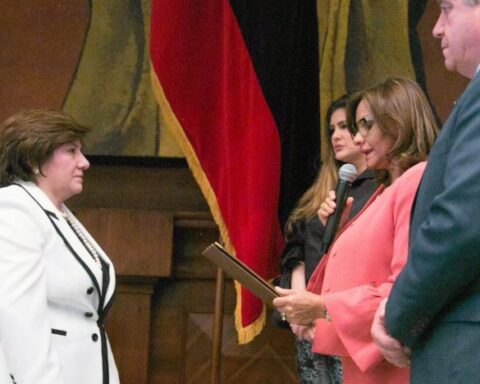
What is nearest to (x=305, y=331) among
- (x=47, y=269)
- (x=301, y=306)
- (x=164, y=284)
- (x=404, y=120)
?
(x=301, y=306)

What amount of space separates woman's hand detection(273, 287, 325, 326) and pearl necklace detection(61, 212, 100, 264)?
0.93 meters

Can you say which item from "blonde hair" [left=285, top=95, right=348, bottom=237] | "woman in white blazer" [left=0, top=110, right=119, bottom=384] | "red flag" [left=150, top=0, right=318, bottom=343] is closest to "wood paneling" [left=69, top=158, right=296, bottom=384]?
"red flag" [left=150, top=0, right=318, bottom=343]

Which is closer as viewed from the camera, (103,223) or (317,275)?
(317,275)

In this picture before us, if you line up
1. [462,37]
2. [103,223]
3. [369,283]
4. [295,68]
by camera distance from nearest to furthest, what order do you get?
[462,37]
[369,283]
[295,68]
[103,223]

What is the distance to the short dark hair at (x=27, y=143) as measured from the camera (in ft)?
10.9

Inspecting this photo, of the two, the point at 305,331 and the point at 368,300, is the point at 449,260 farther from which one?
the point at 305,331

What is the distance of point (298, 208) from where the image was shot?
13.1 ft

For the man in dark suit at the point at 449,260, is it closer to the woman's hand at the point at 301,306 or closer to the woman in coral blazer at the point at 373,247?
the woman in coral blazer at the point at 373,247

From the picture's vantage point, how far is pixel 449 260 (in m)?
1.79

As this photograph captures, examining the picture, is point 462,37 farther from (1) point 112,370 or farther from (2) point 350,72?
(2) point 350,72

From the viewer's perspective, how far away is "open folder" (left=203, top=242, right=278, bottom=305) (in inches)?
100

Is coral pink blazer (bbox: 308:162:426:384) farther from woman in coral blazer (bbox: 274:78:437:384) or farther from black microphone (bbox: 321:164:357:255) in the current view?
black microphone (bbox: 321:164:357:255)

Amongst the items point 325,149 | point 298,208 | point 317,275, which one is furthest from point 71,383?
point 325,149

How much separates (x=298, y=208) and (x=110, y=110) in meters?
1.53
